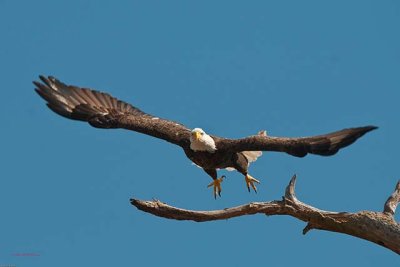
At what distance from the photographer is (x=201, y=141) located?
12.9m

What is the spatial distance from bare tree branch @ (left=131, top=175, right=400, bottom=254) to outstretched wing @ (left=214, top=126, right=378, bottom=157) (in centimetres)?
51

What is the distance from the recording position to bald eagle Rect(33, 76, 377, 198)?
1227 cm

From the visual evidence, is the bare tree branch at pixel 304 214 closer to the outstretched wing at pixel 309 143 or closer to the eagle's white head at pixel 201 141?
the outstretched wing at pixel 309 143

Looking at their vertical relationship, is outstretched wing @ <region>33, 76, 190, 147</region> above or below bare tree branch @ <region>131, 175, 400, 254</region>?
above

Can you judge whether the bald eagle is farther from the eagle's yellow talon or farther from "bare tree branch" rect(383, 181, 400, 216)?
"bare tree branch" rect(383, 181, 400, 216)

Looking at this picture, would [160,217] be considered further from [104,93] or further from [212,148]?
[104,93]

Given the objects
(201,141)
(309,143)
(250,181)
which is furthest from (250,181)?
(309,143)

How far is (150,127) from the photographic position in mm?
13734

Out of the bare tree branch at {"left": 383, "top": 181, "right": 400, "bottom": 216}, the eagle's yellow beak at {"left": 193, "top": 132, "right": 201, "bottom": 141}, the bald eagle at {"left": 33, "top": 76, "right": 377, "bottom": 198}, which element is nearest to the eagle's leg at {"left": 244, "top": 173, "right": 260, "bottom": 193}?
the bald eagle at {"left": 33, "top": 76, "right": 377, "bottom": 198}

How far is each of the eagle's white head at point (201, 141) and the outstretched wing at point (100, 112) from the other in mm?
362

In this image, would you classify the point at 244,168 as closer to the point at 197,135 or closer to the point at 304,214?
the point at 197,135

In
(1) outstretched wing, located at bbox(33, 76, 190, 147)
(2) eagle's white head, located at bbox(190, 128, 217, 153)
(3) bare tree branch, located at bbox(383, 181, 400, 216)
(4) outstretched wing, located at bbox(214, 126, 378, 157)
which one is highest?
(1) outstretched wing, located at bbox(33, 76, 190, 147)

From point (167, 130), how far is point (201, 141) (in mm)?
919

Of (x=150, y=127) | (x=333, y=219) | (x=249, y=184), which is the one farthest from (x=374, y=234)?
(x=150, y=127)
